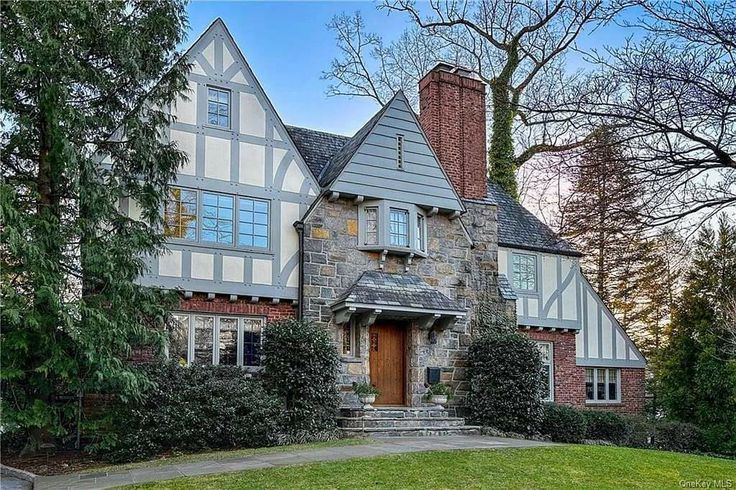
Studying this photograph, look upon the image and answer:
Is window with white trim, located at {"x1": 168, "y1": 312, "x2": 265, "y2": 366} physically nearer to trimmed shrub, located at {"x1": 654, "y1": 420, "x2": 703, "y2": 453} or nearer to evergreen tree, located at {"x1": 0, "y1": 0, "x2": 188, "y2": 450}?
evergreen tree, located at {"x1": 0, "y1": 0, "x2": 188, "y2": 450}

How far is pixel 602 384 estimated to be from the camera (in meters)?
22.0

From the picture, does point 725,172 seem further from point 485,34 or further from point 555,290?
point 485,34

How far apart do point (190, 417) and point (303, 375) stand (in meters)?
2.42

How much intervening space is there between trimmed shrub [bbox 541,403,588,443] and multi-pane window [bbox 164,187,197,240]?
30.1 feet

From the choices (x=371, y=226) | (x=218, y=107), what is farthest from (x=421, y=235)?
(x=218, y=107)

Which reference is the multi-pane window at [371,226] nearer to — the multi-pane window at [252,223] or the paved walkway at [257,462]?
the multi-pane window at [252,223]

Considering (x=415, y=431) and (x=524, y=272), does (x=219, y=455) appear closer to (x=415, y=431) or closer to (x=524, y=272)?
(x=415, y=431)

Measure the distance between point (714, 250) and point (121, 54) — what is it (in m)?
17.6

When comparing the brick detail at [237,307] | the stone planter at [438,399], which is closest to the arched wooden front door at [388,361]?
the stone planter at [438,399]

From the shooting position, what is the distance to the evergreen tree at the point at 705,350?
1925 cm

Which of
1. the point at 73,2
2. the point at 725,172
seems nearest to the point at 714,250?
the point at 725,172

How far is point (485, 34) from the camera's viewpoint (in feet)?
87.6

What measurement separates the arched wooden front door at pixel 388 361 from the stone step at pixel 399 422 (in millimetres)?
1342

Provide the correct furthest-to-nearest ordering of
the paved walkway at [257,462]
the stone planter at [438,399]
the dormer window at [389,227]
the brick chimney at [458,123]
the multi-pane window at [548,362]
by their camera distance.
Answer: the multi-pane window at [548,362] < the brick chimney at [458,123] < the dormer window at [389,227] < the stone planter at [438,399] < the paved walkway at [257,462]
